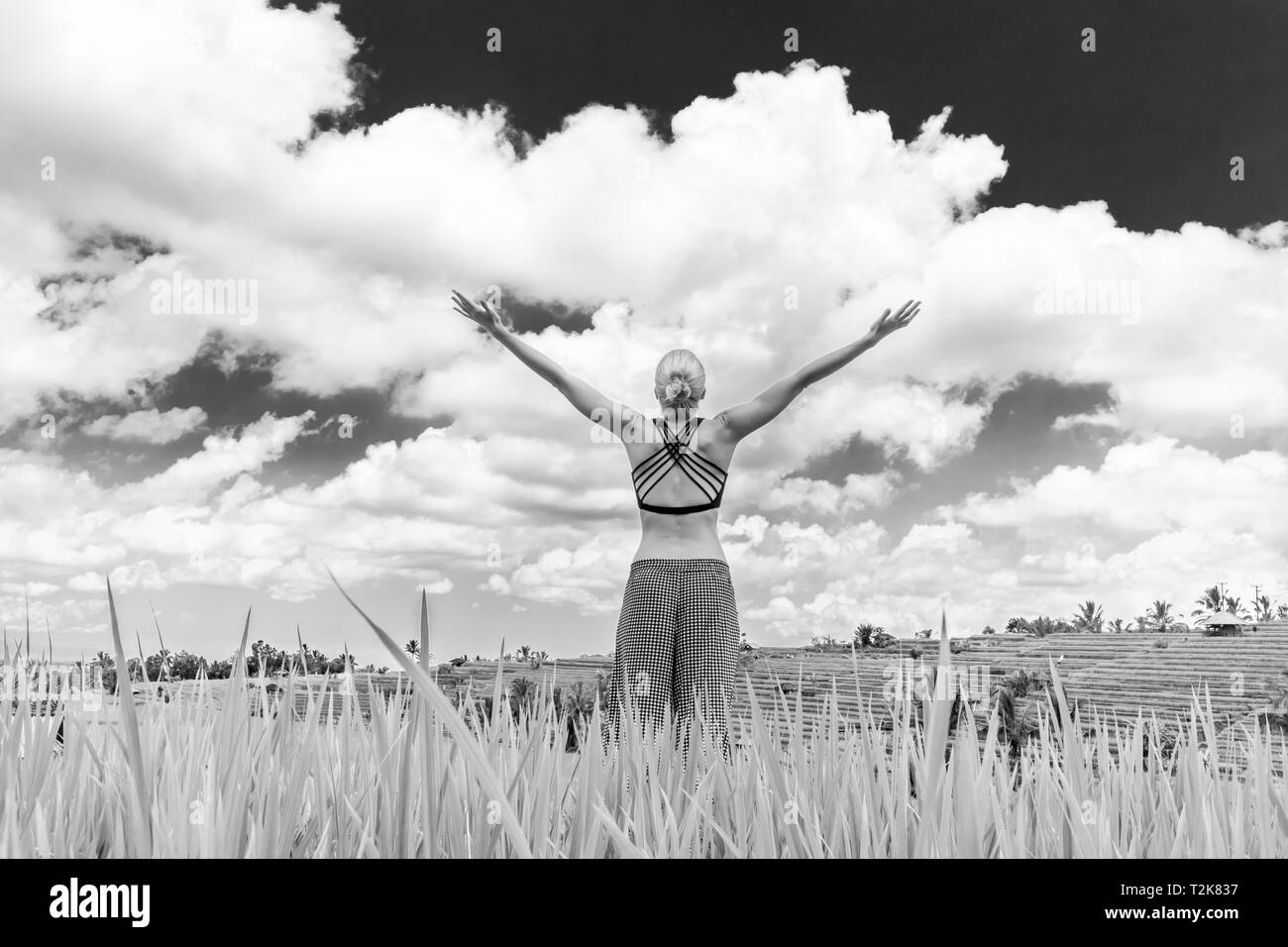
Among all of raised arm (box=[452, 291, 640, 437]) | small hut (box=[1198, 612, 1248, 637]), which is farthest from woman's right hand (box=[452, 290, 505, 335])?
small hut (box=[1198, 612, 1248, 637])

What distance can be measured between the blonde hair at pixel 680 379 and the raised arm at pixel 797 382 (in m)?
0.21

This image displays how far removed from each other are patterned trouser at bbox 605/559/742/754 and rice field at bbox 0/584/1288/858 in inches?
73.4

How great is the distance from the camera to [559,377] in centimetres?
455

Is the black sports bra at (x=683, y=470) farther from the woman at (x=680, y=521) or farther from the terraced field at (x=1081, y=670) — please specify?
the terraced field at (x=1081, y=670)

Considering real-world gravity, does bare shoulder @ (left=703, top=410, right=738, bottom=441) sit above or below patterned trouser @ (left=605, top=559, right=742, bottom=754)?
above

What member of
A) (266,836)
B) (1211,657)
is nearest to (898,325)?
(266,836)

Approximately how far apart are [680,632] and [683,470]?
83 cm

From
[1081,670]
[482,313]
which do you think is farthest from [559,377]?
[1081,670]

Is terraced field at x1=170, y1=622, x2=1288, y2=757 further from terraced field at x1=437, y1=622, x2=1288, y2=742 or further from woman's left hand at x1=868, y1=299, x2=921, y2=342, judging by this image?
woman's left hand at x1=868, y1=299, x2=921, y2=342

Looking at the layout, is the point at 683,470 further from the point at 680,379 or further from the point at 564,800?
the point at 564,800

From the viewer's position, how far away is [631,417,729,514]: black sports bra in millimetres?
4316
